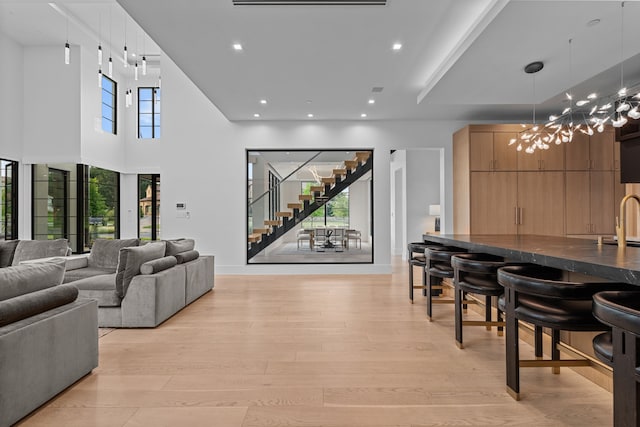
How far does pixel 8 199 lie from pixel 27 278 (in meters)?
7.66

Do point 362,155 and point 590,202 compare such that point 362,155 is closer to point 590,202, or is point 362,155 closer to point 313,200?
point 313,200

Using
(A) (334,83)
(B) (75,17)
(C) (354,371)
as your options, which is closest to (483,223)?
(A) (334,83)

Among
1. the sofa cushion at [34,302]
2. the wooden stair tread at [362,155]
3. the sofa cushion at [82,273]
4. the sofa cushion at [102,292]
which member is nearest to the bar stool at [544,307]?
the sofa cushion at [34,302]

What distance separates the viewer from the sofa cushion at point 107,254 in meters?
5.46

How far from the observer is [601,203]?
6.67 meters

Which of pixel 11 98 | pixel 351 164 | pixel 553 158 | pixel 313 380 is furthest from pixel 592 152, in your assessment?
pixel 11 98

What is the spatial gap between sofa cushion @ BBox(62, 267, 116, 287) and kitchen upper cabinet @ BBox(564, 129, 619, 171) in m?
8.00

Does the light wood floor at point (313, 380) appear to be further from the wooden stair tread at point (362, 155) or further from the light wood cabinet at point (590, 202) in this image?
the wooden stair tread at point (362, 155)

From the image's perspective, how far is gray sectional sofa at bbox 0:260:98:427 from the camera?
2.03 m

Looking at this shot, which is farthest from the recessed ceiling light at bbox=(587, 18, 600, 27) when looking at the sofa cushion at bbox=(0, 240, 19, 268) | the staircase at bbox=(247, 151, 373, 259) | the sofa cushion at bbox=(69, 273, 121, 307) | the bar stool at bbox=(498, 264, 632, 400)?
the sofa cushion at bbox=(0, 240, 19, 268)

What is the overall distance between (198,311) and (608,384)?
165 inches

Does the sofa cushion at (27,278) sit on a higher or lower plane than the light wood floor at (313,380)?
higher

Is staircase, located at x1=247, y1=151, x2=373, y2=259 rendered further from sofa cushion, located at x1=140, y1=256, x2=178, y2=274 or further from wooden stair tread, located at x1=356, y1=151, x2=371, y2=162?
sofa cushion, located at x1=140, y1=256, x2=178, y2=274

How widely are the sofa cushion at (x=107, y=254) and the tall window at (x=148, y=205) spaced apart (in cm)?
569
